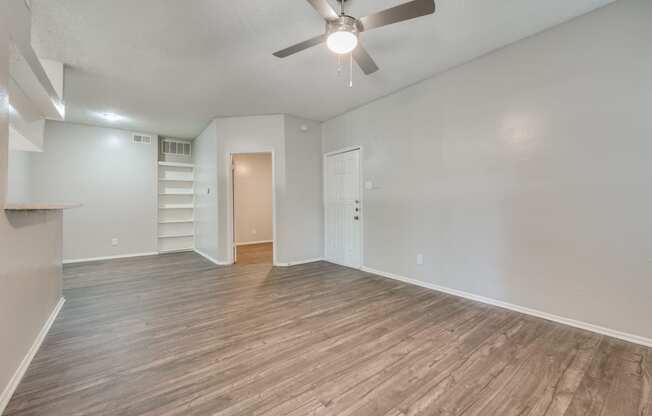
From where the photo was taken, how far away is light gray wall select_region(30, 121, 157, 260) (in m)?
4.80

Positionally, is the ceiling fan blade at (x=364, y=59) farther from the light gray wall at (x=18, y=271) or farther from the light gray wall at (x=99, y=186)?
the light gray wall at (x=99, y=186)

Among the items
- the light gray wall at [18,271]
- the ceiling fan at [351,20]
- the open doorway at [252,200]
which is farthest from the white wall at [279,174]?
the ceiling fan at [351,20]

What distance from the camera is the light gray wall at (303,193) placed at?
184 inches

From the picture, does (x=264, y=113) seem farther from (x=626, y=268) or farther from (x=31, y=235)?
(x=626, y=268)

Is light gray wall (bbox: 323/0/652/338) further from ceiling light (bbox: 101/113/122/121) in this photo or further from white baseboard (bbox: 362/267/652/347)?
ceiling light (bbox: 101/113/122/121)

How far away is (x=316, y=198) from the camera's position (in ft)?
16.4

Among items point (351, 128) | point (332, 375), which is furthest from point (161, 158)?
point (332, 375)

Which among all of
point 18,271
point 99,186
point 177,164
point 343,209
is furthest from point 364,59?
point 99,186

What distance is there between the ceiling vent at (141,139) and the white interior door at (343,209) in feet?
12.9

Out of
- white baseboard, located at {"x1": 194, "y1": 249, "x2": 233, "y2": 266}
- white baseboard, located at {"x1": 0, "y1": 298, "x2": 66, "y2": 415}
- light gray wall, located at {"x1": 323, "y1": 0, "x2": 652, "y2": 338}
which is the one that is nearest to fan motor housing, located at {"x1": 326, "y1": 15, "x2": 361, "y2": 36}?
light gray wall, located at {"x1": 323, "y1": 0, "x2": 652, "y2": 338}

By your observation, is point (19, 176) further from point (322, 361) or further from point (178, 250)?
point (322, 361)

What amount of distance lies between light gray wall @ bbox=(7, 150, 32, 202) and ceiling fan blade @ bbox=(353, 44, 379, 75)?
5.06 m

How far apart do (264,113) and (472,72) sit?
315 cm

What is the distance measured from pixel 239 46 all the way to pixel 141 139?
4.25 metres
